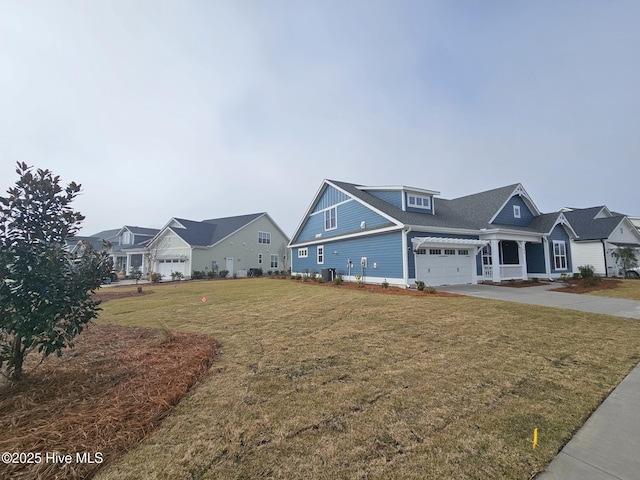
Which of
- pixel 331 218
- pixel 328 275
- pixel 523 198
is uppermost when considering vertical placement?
pixel 523 198

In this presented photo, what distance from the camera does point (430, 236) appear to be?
15.1 m

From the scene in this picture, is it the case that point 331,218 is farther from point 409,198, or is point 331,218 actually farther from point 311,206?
point 409,198

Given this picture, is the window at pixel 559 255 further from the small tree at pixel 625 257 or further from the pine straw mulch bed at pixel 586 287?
the small tree at pixel 625 257

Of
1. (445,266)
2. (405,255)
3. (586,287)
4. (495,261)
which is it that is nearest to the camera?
(405,255)

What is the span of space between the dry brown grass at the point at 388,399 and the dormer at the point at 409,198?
10.8 metres

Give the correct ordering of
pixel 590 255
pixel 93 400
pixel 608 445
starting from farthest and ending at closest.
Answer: pixel 590 255, pixel 93 400, pixel 608 445

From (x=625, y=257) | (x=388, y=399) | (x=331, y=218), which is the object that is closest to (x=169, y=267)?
(x=331, y=218)

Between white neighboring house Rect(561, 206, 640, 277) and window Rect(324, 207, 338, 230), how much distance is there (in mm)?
20673

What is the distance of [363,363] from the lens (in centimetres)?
451

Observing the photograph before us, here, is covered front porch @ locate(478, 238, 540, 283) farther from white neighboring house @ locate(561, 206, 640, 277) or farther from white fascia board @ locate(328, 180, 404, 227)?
white neighboring house @ locate(561, 206, 640, 277)

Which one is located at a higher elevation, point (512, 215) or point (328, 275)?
point (512, 215)

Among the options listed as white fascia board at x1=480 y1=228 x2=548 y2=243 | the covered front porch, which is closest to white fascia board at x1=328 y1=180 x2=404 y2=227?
white fascia board at x1=480 y1=228 x2=548 y2=243

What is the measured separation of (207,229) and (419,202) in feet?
83.4

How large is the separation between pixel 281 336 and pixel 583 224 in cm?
3171
